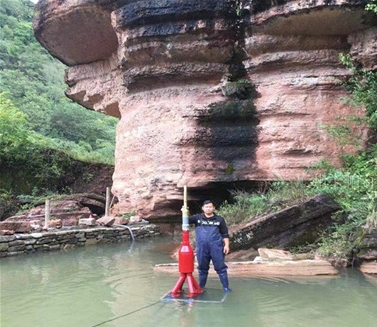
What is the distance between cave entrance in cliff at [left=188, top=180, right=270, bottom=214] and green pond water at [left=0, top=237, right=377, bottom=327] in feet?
11.3

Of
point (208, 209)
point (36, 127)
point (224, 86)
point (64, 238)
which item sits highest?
point (36, 127)

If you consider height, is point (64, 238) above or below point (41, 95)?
below

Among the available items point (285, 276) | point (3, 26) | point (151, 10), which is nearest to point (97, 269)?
point (285, 276)

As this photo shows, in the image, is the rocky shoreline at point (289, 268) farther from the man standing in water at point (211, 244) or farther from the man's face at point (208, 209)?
the man's face at point (208, 209)

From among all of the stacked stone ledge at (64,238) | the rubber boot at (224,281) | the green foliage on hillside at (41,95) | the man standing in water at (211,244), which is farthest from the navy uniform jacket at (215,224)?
the green foliage on hillside at (41,95)

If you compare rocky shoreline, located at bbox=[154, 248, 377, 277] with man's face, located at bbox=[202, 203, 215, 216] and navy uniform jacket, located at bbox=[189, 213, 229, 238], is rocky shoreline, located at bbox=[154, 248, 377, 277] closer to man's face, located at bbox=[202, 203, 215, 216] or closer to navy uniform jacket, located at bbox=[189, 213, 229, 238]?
navy uniform jacket, located at bbox=[189, 213, 229, 238]

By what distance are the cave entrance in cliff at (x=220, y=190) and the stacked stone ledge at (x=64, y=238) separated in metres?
1.86

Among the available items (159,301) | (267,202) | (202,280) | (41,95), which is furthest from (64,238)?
(41,95)

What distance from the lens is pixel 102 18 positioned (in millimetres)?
11344

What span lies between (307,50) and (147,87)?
4.10 metres

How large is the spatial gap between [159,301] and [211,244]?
883 mm

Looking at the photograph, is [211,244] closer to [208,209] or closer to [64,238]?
[208,209]

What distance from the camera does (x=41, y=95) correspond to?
97.1 ft

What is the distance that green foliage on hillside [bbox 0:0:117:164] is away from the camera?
2698 cm
